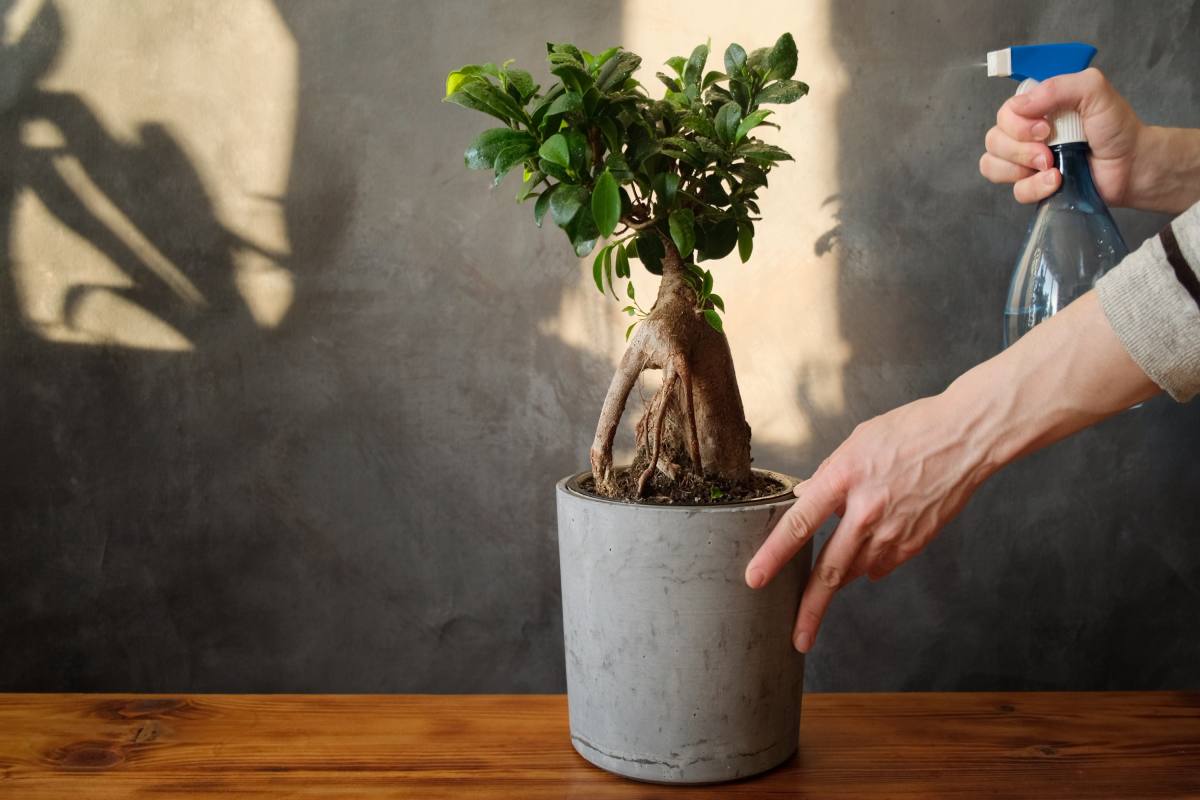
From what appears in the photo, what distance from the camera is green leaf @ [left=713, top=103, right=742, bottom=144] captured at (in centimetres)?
98

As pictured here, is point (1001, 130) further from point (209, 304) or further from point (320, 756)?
point (209, 304)

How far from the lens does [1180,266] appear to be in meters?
0.74

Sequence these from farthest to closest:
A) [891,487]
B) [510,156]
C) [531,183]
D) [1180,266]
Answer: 1. [531,183]
2. [510,156]
3. [891,487]
4. [1180,266]

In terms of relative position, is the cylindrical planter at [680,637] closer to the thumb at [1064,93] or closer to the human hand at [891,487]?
the human hand at [891,487]

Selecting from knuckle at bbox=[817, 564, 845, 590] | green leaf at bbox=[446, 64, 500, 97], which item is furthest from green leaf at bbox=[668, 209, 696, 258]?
knuckle at bbox=[817, 564, 845, 590]

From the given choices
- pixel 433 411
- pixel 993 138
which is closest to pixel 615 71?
pixel 993 138

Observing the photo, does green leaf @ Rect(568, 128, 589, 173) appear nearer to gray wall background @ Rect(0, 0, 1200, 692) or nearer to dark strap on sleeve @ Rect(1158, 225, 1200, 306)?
dark strap on sleeve @ Rect(1158, 225, 1200, 306)

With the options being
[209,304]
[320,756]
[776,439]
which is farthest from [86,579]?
[776,439]

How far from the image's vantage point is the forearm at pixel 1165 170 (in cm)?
114

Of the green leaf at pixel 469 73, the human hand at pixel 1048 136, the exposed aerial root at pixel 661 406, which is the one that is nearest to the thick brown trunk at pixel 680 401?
the exposed aerial root at pixel 661 406

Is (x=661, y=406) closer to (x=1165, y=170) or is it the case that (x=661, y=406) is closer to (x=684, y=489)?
(x=684, y=489)

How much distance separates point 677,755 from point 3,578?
1.29 m

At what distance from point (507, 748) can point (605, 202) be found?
567mm

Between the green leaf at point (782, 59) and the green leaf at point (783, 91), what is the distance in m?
0.01
